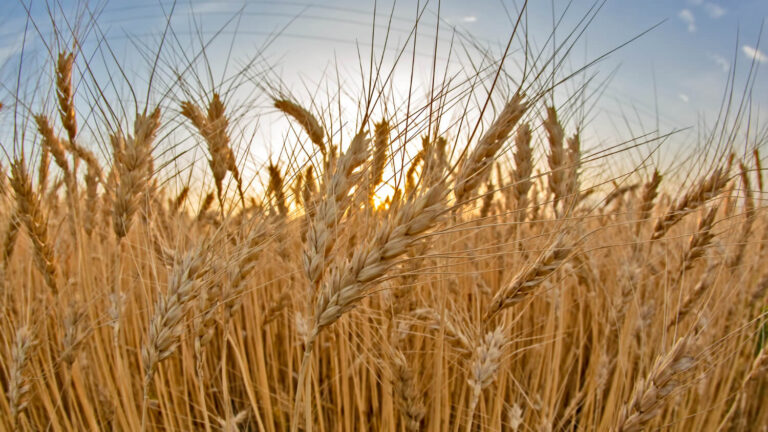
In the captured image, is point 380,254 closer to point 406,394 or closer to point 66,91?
point 406,394

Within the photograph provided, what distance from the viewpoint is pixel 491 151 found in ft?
3.67

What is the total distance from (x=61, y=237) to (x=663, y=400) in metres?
3.13

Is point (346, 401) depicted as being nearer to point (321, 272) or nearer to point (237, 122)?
point (321, 272)

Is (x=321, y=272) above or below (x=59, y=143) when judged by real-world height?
below

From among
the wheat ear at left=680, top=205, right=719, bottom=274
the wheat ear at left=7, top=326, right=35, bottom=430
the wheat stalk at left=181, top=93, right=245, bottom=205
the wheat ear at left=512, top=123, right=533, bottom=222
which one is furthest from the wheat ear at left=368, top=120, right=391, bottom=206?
the wheat ear at left=7, top=326, right=35, bottom=430

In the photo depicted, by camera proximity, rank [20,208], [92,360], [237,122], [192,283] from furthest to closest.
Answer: [92,360]
[237,122]
[20,208]
[192,283]

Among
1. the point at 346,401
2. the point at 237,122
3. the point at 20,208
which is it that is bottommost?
the point at 346,401

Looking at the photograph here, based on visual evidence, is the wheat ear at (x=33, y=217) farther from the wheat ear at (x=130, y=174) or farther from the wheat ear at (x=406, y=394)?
the wheat ear at (x=406, y=394)

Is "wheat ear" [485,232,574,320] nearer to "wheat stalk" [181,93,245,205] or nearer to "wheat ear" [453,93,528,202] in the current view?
"wheat ear" [453,93,528,202]

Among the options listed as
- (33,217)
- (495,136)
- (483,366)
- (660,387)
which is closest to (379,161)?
(495,136)

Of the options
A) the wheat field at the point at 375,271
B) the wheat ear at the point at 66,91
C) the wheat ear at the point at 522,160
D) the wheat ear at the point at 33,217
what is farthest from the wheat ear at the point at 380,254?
the wheat ear at the point at 66,91

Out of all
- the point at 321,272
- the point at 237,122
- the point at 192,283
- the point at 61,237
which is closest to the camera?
the point at 321,272

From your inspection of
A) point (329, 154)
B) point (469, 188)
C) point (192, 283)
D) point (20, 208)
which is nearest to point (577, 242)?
point (469, 188)

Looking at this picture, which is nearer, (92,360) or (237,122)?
(237,122)
